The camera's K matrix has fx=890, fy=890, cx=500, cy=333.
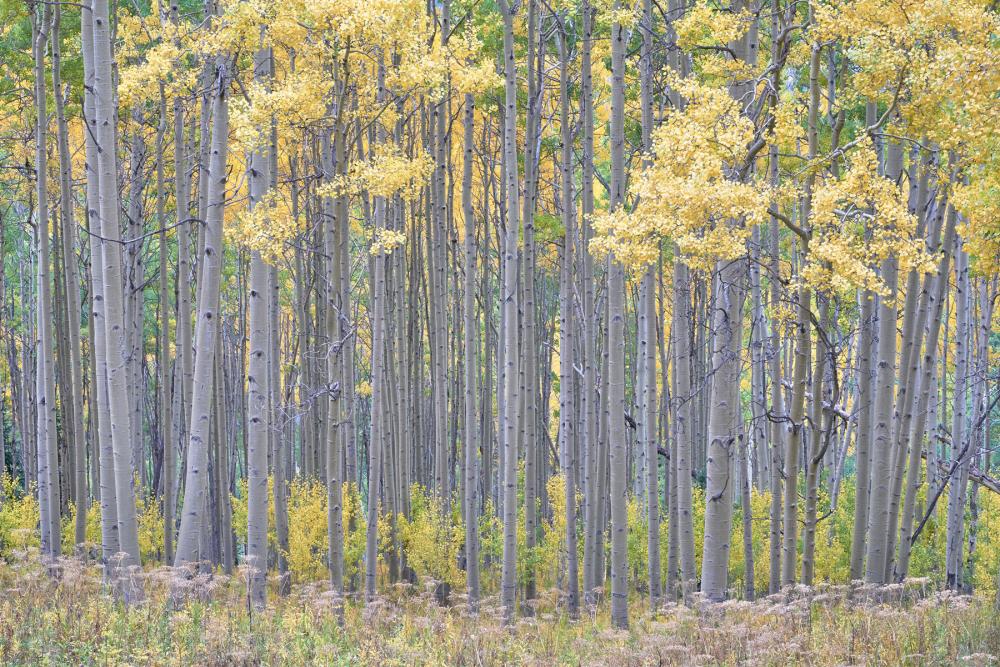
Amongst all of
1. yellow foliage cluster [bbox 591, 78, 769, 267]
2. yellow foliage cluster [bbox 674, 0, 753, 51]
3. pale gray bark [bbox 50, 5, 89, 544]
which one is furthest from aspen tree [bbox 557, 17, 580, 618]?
pale gray bark [bbox 50, 5, 89, 544]

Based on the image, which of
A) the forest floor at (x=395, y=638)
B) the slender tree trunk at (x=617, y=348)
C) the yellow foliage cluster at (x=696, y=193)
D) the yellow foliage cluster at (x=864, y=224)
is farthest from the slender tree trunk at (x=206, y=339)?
the yellow foliage cluster at (x=864, y=224)

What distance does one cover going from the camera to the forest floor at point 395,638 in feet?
17.5

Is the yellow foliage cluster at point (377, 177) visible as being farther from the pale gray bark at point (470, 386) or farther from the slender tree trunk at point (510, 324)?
the pale gray bark at point (470, 386)

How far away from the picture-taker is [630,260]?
6.95m

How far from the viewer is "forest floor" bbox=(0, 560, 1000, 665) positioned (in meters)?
5.32

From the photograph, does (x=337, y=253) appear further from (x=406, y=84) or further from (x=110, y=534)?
(x=110, y=534)

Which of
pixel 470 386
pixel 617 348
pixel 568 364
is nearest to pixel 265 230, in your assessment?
pixel 617 348

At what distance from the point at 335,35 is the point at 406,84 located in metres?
0.86

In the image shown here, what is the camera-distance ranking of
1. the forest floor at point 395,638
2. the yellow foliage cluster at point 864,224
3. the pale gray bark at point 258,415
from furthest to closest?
the pale gray bark at point 258,415 < the yellow foliage cluster at point 864,224 < the forest floor at point 395,638

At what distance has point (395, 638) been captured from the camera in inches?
244

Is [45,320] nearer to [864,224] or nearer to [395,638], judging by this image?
[395,638]

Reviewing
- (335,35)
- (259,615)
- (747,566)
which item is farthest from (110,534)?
(747,566)

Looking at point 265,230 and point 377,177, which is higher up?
point 377,177

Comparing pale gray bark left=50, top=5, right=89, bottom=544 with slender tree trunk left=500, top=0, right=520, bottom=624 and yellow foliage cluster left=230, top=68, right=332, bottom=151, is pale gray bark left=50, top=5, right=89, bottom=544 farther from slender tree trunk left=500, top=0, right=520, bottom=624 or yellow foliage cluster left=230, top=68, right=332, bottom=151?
slender tree trunk left=500, top=0, right=520, bottom=624
